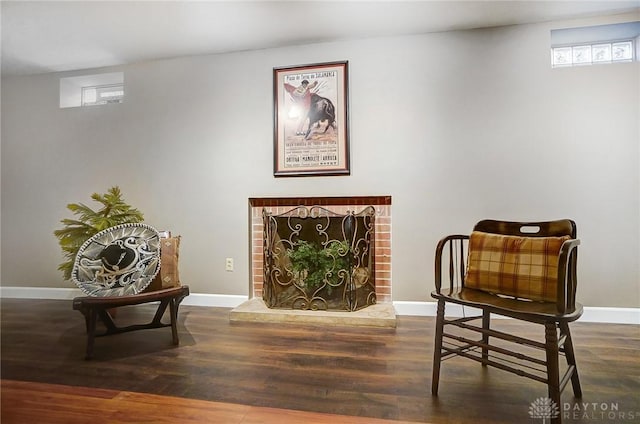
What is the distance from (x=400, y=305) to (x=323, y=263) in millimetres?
720

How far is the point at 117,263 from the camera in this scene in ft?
6.25

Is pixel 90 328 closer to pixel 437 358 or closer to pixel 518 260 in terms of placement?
pixel 437 358

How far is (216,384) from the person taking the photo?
58.2 inches

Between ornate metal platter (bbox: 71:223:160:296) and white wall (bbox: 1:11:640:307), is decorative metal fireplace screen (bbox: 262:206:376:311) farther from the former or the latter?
ornate metal platter (bbox: 71:223:160:296)

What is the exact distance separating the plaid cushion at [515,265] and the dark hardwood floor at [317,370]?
0.47m

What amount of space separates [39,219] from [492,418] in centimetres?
406

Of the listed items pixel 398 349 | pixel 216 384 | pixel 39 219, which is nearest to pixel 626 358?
pixel 398 349

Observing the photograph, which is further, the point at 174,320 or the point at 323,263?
the point at 323,263

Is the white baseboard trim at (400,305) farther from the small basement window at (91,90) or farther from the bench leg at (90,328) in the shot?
the small basement window at (91,90)

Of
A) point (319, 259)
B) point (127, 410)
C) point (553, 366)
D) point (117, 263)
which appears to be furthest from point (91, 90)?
point (553, 366)

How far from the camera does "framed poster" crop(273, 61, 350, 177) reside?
2.63 m

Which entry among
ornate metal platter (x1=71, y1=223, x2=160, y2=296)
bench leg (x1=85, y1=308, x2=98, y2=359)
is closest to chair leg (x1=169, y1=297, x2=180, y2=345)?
ornate metal platter (x1=71, y1=223, x2=160, y2=296)

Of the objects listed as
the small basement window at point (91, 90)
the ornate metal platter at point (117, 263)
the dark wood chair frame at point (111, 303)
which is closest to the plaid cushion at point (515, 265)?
the dark wood chair frame at point (111, 303)

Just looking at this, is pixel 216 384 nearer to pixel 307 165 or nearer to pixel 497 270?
pixel 497 270
